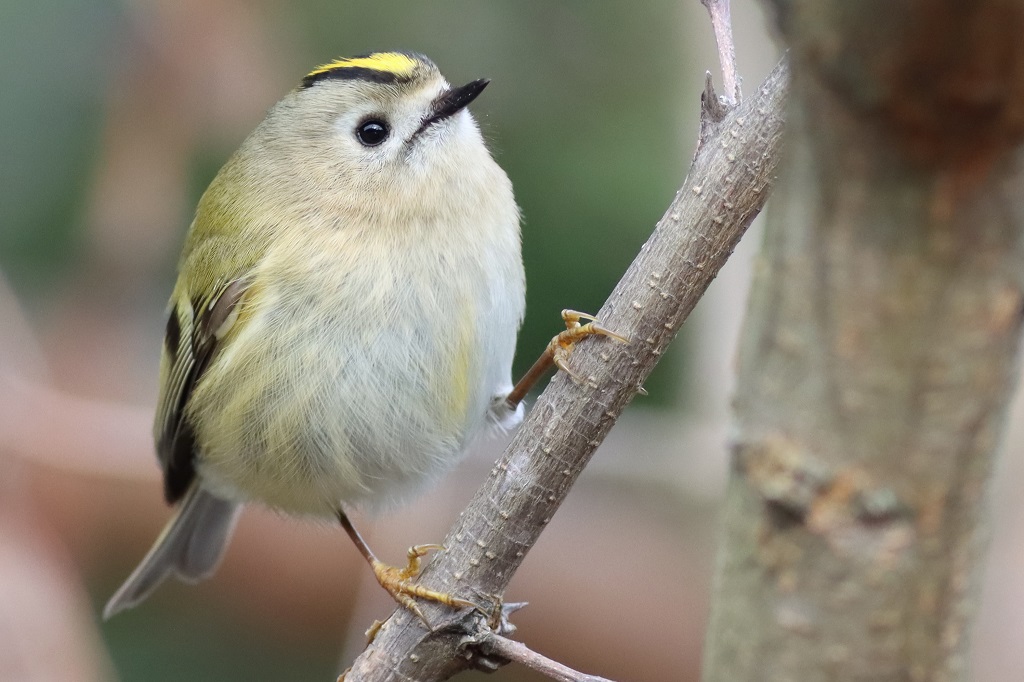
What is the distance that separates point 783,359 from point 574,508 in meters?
2.37

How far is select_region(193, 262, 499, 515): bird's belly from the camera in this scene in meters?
1.50

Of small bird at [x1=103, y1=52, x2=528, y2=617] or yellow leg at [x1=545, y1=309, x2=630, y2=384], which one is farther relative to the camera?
small bird at [x1=103, y1=52, x2=528, y2=617]

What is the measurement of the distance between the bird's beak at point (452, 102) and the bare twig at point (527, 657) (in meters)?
0.78

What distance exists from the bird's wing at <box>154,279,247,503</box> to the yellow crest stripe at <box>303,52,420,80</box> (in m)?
0.38

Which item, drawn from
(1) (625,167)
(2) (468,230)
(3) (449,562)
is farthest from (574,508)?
(3) (449,562)

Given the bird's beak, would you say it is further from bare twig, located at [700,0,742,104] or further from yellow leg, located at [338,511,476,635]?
yellow leg, located at [338,511,476,635]

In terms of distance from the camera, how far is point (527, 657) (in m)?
1.07

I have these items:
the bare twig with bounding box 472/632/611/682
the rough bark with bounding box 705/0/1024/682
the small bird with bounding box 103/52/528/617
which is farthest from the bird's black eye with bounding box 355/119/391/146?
the rough bark with bounding box 705/0/1024/682

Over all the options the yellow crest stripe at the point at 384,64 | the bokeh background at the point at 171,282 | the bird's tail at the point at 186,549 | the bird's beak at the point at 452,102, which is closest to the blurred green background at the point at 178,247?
the bokeh background at the point at 171,282

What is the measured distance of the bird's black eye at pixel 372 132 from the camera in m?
1.64

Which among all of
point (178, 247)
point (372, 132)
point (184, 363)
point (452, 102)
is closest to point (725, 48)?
point (452, 102)

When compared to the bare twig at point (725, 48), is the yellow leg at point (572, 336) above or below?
below

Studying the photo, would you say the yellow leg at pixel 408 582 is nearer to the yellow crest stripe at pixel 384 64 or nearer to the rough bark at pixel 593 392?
the rough bark at pixel 593 392

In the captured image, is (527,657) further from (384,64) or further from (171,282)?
(171,282)
